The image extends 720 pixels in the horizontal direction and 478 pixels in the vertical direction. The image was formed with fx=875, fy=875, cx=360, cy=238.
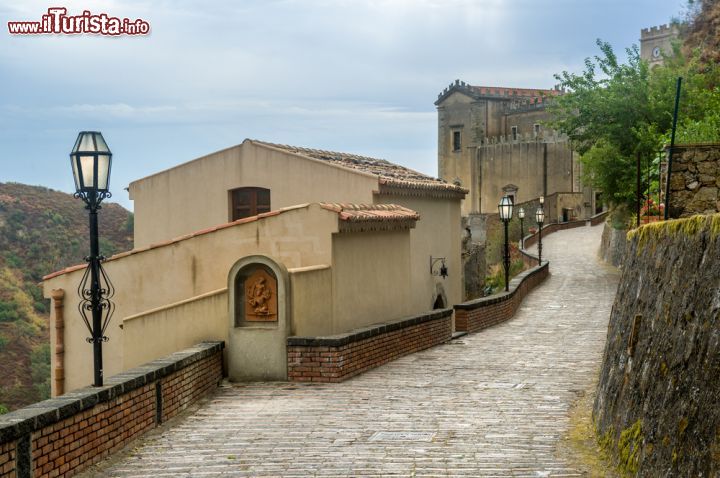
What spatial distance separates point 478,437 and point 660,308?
2.73 metres

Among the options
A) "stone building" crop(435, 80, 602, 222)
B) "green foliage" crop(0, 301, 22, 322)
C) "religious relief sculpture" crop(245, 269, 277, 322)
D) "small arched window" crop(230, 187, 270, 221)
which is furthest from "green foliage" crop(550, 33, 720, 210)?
"green foliage" crop(0, 301, 22, 322)

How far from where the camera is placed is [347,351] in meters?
13.3

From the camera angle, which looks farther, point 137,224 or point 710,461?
point 137,224

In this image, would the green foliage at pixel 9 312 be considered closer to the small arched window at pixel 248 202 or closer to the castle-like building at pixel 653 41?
the small arched window at pixel 248 202

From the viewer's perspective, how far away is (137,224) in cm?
2334

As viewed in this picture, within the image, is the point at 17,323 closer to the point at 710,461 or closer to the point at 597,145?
the point at 597,145

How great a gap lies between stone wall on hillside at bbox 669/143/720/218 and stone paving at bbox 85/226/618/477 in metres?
3.05

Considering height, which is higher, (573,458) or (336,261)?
(336,261)

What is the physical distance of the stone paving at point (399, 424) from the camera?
8.27m

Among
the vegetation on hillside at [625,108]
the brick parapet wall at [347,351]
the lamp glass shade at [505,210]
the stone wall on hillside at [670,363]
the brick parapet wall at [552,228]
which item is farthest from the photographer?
the brick parapet wall at [552,228]

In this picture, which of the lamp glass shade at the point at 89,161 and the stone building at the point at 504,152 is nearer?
the lamp glass shade at the point at 89,161

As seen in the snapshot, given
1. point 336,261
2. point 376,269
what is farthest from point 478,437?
point 376,269

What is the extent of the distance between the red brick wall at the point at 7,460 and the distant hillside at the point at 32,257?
4021 cm

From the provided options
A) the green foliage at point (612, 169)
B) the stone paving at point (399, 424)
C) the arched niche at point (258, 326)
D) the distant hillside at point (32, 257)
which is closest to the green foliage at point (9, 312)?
the distant hillside at point (32, 257)
